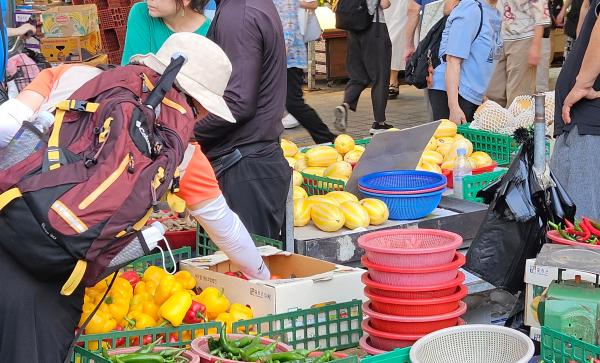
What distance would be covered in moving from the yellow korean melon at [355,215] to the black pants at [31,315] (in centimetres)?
229

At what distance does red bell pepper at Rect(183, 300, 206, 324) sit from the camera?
3762 millimetres

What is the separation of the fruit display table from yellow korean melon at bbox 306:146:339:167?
1.04 metres

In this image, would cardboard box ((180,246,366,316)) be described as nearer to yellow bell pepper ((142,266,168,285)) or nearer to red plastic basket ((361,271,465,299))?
yellow bell pepper ((142,266,168,285))

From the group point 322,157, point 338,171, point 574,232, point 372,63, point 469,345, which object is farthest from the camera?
point 372,63

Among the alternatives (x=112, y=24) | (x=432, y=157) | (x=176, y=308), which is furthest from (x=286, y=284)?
(x=112, y=24)

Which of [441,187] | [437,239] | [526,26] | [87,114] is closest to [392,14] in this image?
[526,26]

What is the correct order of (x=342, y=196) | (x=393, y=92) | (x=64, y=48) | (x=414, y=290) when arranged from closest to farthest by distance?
(x=414, y=290), (x=342, y=196), (x=64, y=48), (x=393, y=92)

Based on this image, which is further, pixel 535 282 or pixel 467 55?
pixel 467 55

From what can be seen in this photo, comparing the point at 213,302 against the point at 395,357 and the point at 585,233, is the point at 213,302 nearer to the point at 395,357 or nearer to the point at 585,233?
the point at 395,357

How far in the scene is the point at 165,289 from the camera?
3.88 meters

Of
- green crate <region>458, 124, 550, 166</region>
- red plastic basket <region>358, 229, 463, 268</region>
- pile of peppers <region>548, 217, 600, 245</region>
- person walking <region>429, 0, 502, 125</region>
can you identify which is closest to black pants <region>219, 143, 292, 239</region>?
red plastic basket <region>358, 229, 463, 268</region>

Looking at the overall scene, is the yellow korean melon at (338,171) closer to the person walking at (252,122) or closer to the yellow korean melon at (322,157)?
the yellow korean melon at (322,157)

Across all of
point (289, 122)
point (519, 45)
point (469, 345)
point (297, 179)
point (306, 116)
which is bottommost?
point (289, 122)

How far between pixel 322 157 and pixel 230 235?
118 inches
